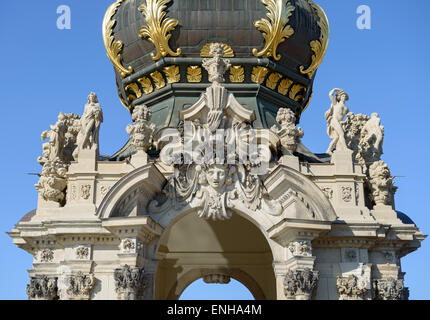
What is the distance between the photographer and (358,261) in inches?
1104

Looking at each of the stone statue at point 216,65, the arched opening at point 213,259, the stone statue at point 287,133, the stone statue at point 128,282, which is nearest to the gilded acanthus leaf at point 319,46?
the stone statue at point 216,65

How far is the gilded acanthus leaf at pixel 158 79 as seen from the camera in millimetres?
33500

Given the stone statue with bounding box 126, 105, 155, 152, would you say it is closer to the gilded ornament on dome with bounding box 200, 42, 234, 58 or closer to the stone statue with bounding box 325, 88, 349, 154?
the gilded ornament on dome with bounding box 200, 42, 234, 58

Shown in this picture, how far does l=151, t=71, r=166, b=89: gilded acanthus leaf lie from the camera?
110ft

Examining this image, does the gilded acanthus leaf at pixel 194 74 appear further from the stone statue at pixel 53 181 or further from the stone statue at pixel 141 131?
the stone statue at pixel 53 181

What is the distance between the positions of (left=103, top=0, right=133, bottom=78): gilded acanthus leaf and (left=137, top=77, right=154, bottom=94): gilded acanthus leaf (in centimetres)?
67

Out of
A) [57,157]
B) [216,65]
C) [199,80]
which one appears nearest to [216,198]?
[216,65]

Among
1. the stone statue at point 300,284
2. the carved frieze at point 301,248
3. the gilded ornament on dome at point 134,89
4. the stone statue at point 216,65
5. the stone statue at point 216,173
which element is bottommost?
the stone statue at point 300,284

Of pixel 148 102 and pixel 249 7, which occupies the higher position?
pixel 249 7

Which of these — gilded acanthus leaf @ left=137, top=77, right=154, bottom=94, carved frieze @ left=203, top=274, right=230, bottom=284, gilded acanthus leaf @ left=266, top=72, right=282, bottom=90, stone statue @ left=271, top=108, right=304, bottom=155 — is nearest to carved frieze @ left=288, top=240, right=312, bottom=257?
stone statue @ left=271, top=108, right=304, bottom=155
